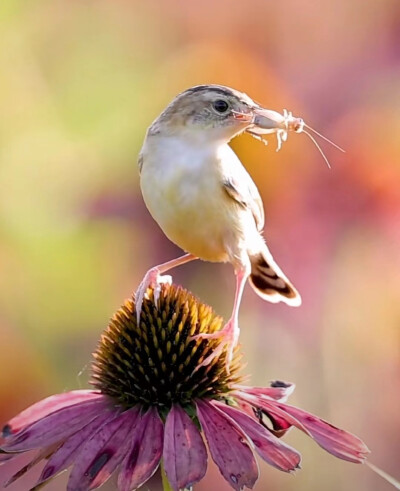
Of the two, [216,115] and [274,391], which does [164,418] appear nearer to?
[274,391]

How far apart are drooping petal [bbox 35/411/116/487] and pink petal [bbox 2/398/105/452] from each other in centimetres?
1

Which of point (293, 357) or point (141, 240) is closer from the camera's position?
point (141, 240)

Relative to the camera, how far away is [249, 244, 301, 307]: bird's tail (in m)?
1.06

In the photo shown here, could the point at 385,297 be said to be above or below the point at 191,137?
above

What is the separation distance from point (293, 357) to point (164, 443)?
1098mm

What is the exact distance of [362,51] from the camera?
6.05 feet

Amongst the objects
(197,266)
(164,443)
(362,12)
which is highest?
(362,12)

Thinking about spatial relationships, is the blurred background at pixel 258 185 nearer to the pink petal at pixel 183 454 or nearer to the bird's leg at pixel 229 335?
the bird's leg at pixel 229 335

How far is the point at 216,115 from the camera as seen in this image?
2.72 feet

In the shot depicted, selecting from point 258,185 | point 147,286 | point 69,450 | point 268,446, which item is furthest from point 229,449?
point 258,185

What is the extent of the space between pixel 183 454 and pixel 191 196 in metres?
0.25

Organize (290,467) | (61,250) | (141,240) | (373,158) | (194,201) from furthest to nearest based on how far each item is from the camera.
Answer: (61,250)
(373,158)
(141,240)
(194,201)
(290,467)

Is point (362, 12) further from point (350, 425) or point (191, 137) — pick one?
point (191, 137)

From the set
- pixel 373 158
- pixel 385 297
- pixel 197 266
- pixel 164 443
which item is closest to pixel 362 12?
pixel 373 158
